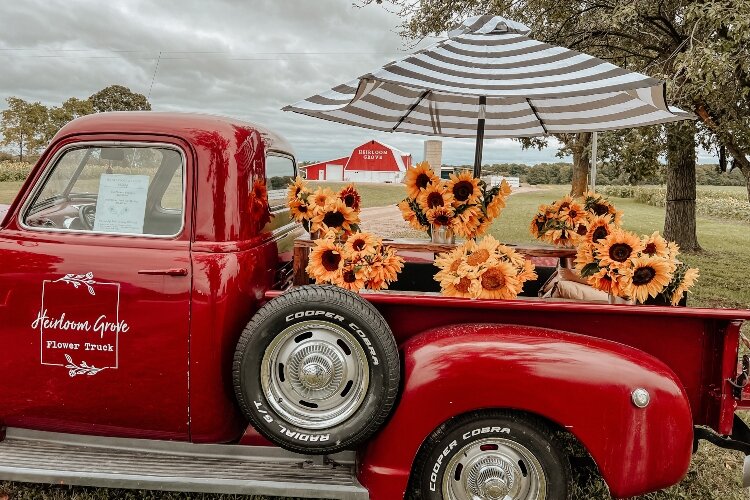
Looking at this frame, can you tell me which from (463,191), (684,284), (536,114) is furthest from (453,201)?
(536,114)

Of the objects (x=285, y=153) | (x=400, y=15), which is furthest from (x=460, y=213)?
(x=400, y=15)

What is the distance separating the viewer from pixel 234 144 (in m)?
2.79

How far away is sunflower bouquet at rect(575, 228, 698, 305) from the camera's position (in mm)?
2695

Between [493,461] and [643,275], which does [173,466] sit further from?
[643,275]

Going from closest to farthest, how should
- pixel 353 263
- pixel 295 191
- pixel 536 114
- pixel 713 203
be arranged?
pixel 353 263 → pixel 295 191 → pixel 536 114 → pixel 713 203

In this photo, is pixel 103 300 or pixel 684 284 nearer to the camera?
pixel 103 300

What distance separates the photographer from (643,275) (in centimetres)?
271

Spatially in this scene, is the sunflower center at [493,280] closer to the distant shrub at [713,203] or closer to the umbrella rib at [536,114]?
the umbrella rib at [536,114]

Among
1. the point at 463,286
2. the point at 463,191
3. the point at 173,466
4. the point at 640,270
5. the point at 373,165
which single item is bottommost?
the point at 173,466

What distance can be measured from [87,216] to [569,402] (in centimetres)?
237

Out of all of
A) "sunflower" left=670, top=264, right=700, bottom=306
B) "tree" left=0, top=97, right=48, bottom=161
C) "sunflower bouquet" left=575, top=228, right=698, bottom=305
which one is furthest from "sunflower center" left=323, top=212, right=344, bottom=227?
"tree" left=0, top=97, right=48, bottom=161

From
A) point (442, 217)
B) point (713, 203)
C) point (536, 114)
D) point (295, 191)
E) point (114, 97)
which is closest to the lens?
point (295, 191)

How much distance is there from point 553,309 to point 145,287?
1816 millimetres

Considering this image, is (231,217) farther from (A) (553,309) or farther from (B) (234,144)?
(A) (553,309)
